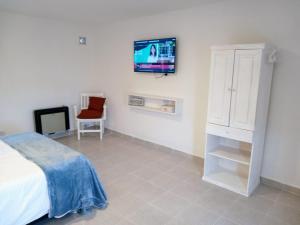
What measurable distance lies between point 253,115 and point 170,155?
1.81 m

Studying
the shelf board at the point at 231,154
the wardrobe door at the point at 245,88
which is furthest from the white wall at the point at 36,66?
the wardrobe door at the point at 245,88

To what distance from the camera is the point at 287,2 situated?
2.63 metres

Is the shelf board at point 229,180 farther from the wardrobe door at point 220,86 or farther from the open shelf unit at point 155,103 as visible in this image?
the open shelf unit at point 155,103

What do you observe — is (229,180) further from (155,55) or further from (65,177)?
(155,55)

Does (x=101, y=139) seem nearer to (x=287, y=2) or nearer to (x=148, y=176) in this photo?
(x=148, y=176)

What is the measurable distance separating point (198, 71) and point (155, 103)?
1.08 m

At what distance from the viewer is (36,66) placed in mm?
4320

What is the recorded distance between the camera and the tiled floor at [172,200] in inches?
91.8

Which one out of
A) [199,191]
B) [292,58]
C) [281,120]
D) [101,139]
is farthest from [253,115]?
[101,139]

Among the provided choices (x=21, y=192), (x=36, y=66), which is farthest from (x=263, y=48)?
(x=36, y=66)

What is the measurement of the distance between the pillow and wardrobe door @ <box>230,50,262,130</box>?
2912 mm

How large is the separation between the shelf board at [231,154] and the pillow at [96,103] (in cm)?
264

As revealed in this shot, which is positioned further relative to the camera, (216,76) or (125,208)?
(216,76)

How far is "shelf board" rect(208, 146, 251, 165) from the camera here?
2887mm
